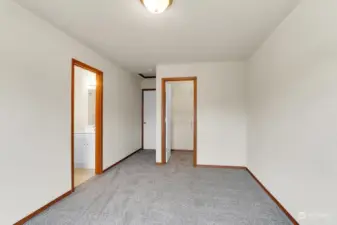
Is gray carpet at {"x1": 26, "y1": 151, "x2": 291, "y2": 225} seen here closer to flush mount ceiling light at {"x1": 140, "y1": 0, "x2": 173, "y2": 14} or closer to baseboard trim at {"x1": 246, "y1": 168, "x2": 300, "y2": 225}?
baseboard trim at {"x1": 246, "y1": 168, "x2": 300, "y2": 225}

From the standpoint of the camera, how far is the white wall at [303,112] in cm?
146

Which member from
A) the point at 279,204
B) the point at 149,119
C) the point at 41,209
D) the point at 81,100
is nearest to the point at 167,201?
the point at 279,204

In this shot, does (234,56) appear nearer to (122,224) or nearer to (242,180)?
(242,180)

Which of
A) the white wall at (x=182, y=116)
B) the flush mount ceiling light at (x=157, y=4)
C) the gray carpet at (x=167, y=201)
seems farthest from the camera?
the white wall at (x=182, y=116)

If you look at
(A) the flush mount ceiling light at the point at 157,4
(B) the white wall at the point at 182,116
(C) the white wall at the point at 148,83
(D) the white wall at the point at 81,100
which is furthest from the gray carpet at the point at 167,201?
(C) the white wall at the point at 148,83

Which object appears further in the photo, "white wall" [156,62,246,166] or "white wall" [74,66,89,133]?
"white wall" [74,66,89,133]

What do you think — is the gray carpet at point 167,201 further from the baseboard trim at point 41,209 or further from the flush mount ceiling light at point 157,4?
the flush mount ceiling light at point 157,4

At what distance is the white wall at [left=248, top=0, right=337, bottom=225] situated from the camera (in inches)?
57.7

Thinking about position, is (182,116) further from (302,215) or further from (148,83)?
(302,215)

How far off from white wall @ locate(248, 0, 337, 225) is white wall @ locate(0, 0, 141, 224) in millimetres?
2903

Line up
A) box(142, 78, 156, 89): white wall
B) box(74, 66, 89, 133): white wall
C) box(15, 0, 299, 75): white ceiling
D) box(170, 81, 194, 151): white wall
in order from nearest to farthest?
box(15, 0, 299, 75): white ceiling, box(74, 66, 89, 133): white wall, box(170, 81, 194, 151): white wall, box(142, 78, 156, 89): white wall

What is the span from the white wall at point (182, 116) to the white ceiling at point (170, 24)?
2.41m

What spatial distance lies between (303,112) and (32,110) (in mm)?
2929

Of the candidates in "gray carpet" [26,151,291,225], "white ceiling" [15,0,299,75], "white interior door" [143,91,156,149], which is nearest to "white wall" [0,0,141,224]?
"white ceiling" [15,0,299,75]
